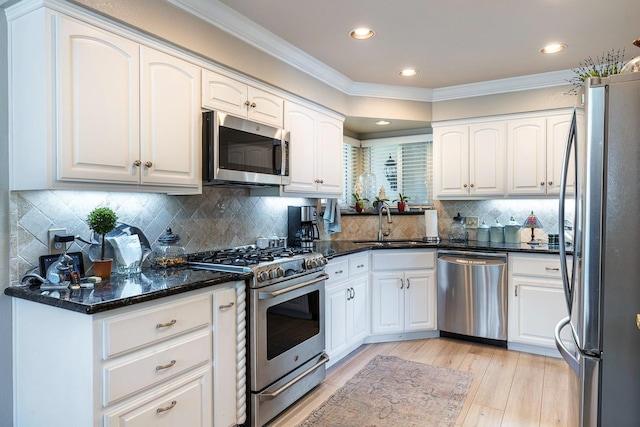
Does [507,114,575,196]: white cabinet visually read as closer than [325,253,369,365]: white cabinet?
No

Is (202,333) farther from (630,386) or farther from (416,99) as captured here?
(416,99)

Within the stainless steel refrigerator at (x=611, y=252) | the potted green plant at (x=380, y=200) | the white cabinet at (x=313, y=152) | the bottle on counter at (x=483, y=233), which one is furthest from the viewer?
the potted green plant at (x=380, y=200)

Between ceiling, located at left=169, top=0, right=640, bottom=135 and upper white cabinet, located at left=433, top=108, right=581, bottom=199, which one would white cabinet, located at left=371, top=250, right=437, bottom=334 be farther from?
ceiling, located at left=169, top=0, right=640, bottom=135

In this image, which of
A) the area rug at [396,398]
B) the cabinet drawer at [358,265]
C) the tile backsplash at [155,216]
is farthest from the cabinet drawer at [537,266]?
the tile backsplash at [155,216]

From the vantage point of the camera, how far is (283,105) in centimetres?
311

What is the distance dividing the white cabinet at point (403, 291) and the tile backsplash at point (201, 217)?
2.24 ft

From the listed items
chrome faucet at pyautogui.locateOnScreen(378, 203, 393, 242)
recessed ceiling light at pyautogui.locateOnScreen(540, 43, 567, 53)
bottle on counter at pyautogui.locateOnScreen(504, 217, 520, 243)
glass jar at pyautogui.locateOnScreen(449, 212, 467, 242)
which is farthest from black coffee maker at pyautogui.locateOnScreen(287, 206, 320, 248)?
recessed ceiling light at pyautogui.locateOnScreen(540, 43, 567, 53)

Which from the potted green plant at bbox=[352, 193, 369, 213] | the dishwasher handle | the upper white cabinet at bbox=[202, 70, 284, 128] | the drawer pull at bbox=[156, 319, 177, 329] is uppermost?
the upper white cabinet at bbox=[202, 70, 284, 128]

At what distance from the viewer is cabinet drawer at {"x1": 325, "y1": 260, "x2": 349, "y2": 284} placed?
3.12 metres

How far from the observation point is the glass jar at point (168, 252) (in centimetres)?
239

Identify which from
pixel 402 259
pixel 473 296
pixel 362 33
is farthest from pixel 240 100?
pixel 473 296

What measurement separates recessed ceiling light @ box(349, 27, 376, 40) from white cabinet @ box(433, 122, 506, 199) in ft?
5.67

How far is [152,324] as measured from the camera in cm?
174

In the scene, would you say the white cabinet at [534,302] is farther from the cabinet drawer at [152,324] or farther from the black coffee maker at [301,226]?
the cabinet drawer at [152,324]
